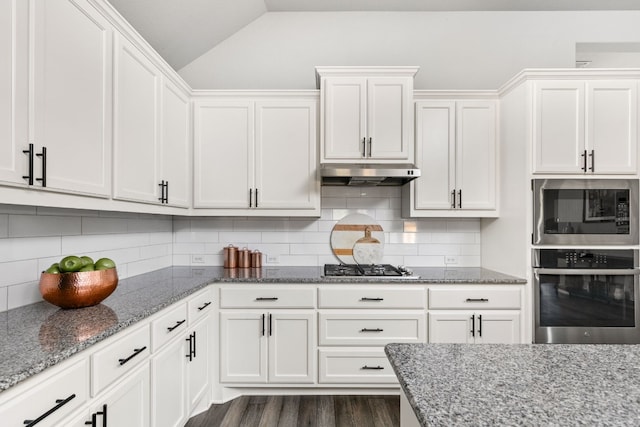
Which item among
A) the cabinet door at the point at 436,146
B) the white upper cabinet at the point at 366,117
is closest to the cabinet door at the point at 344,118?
the white upper cabinet at the point at 366,117

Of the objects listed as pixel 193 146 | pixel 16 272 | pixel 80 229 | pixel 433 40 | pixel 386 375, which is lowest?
pixel 386 375

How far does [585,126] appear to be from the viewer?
255 centimetres

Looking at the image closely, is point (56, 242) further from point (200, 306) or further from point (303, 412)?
point (303, 412)

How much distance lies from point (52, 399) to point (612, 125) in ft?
11.2

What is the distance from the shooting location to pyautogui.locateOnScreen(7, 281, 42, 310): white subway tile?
5.35ft

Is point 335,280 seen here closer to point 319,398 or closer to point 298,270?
point 298,270

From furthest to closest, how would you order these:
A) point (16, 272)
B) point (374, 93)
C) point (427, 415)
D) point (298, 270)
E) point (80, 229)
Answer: point (298, 270), point (374, 93), point (80, 229), point (16, 272), point (427, 415)

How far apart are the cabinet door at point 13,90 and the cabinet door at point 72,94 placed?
0.04 metres

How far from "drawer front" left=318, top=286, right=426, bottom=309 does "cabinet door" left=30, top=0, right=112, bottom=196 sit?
1554mm

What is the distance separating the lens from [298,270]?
9.79 ft

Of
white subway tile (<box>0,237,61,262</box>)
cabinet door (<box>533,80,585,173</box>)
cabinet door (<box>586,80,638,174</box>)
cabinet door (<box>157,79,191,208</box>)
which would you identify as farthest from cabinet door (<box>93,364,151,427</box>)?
cabinet door (<box>586,80,638,174</box>)

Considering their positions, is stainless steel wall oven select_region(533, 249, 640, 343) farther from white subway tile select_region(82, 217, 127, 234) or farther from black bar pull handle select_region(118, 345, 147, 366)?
white subway tile select_region(82, 217, 127, 234)

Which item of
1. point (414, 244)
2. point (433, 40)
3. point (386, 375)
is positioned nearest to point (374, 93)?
point (433, 40)

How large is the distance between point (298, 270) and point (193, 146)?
4.29 feet
